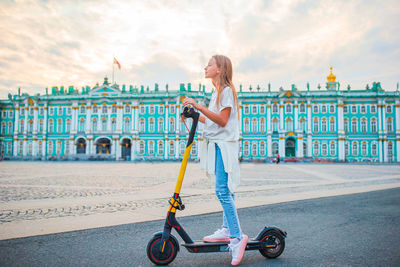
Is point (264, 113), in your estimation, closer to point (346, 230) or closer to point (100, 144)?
point (100, 144)

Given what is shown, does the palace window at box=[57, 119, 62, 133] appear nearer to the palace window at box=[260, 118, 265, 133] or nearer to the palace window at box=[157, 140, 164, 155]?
the palace window at box=[157, 140, 164, 155]

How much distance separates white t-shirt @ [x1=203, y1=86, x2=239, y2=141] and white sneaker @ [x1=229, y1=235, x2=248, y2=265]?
3.26 feet

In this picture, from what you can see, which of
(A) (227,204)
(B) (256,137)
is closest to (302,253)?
(A) (227,204)

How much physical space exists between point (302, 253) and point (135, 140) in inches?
2050

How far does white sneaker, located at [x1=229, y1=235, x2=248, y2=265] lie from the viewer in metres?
2.95

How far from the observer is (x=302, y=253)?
343cm

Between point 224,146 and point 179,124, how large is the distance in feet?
170

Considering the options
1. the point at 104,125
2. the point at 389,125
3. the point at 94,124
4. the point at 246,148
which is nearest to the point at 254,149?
the point at 246,148

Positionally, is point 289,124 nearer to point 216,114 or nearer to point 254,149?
point 254,149

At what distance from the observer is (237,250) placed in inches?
117

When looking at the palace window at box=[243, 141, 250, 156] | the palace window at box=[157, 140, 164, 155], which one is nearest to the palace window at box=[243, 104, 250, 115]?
the palace window at box=[243, 141, 250, 156]

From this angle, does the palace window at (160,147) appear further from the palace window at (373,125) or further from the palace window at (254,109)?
the palace window at (373,125)

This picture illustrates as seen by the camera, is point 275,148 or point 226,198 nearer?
point 226,198

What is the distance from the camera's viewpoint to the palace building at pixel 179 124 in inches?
2004
